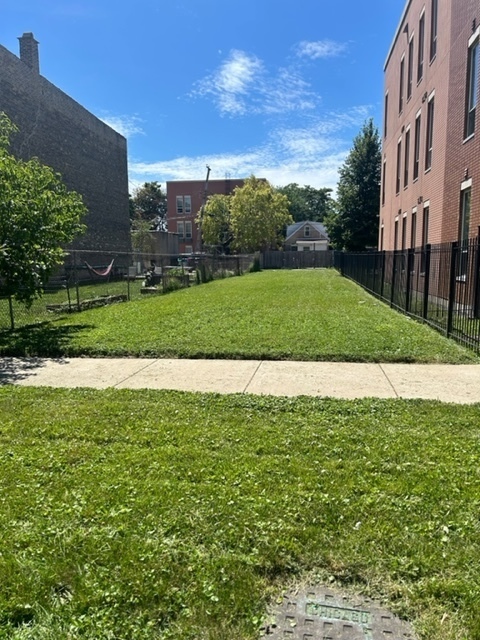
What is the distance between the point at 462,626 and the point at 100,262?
102ft

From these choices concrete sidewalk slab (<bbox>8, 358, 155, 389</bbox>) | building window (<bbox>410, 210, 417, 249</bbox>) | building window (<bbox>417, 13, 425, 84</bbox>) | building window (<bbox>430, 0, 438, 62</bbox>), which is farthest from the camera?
building window (<bbox>410, 210, 417, 249</bbox>)

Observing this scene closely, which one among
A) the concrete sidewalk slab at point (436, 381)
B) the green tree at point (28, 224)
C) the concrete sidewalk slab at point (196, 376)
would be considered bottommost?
the concrete sidewalk slab at point (196, 376)

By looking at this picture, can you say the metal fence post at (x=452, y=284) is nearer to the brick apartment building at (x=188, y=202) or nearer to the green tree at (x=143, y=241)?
the green tree at (x=143, y=241)

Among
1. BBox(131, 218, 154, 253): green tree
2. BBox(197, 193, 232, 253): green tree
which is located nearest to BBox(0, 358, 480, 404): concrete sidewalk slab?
BBox(131, 218, 154, 253): green tree

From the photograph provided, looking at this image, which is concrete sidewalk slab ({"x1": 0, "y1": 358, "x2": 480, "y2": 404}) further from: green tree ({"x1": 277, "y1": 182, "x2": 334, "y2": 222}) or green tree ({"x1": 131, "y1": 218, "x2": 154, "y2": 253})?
green tree ({"x1": 277, "y1": 182, "x2": 334, "y2": 222})

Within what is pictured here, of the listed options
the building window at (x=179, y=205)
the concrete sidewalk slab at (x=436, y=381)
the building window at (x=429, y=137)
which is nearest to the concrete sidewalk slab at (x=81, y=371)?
the concrete sidewalk slab at (x=436, y=381)

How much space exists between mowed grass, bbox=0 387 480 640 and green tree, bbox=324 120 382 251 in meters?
35.7

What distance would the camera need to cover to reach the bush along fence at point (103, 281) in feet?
44.2

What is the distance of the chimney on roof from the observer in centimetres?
2438

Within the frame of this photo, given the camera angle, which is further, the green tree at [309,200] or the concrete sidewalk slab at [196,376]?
the green tree at [309,200]

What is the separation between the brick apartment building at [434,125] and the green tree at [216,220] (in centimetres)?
3097

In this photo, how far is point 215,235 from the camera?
54844 millimetres

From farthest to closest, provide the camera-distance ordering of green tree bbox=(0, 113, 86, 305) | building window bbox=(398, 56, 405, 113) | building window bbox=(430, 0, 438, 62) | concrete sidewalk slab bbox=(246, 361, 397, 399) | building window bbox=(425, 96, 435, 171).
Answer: building window bbox=(398, 56, 405, 113) → building window bbox=(425, 96, 435, 171) → building window bbox=(430, 0, 438, 62) → green tree bbox=(0, 113, 86, 305) → concrete sidewalk slab bbox=(246, 361, 397, 399)

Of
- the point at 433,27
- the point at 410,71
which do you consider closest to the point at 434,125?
the point at 433,27
